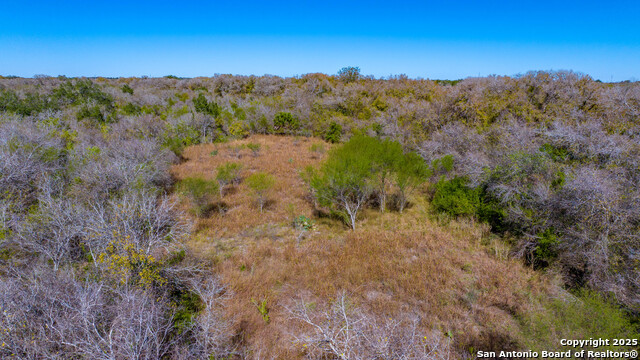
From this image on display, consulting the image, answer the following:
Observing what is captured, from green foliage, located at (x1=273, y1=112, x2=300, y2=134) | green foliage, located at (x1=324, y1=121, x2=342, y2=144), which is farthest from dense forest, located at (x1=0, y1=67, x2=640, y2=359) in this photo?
green foliage, located at (x1=273, y1=112, x2=300, y2=134)

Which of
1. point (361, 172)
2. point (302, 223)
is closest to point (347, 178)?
point (361, 172)

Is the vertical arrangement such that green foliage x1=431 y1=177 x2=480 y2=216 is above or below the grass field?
above

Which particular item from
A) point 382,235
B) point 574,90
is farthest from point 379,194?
point 574,90

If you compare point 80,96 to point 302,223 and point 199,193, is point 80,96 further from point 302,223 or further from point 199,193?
point 302,223

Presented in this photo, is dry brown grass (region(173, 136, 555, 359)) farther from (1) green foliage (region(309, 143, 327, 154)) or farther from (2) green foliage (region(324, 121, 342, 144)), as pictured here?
(2) green foliage (region(324, 121, 342, 144))

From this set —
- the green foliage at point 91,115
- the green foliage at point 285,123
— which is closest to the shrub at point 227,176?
the green foliage at point 91,115

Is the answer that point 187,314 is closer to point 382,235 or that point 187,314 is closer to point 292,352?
point 292,352

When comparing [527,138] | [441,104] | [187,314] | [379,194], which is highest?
[441,104]
